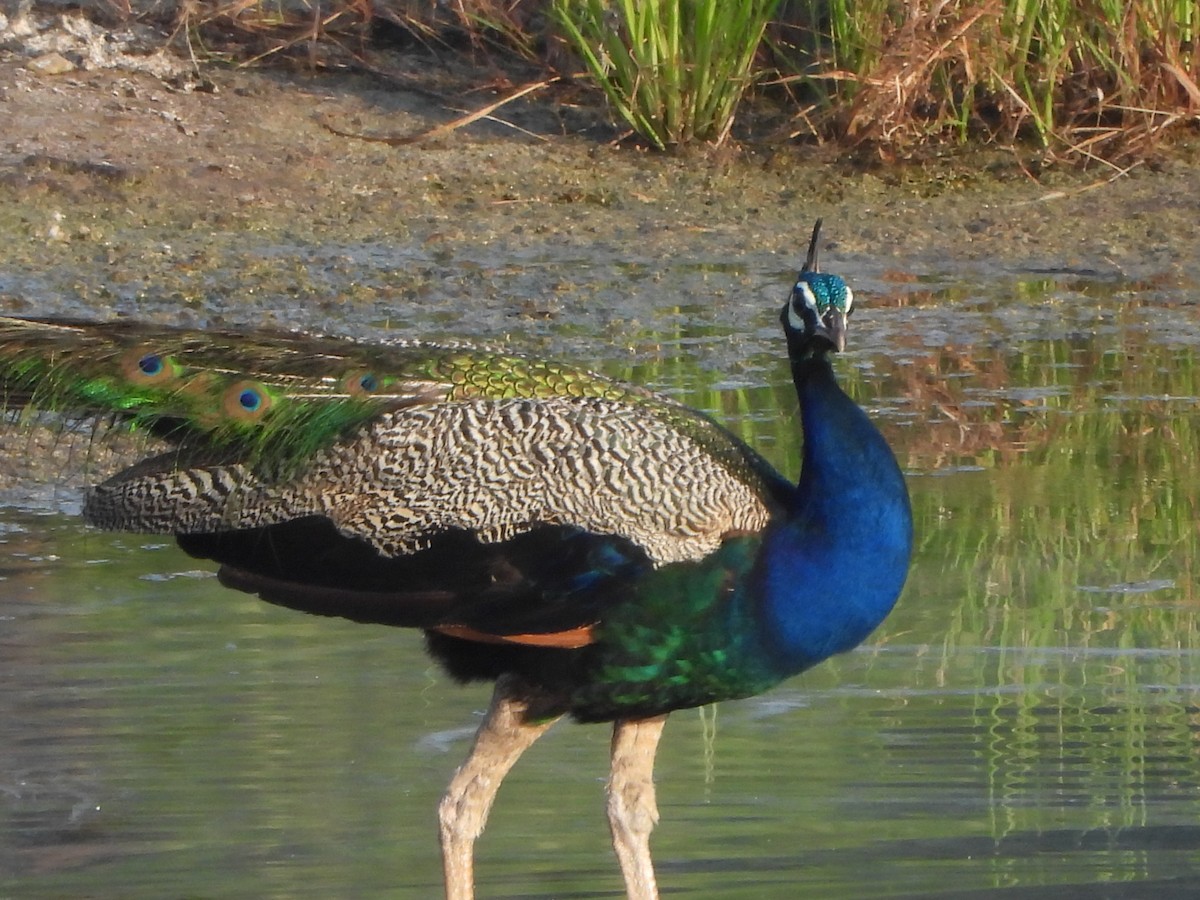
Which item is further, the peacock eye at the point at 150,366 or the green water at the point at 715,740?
the peacock eye at the point at 150,366

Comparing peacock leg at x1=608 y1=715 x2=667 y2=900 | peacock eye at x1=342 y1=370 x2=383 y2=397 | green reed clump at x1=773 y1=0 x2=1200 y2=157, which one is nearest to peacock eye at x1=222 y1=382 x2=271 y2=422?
peacock eye at x1=342 y1=370 x2=383 y2=397

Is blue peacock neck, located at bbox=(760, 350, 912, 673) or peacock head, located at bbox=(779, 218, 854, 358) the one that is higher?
peacock head, located at bbox=(779, 218, 854, 358)

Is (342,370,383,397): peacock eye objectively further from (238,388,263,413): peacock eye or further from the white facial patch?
the white facial patch

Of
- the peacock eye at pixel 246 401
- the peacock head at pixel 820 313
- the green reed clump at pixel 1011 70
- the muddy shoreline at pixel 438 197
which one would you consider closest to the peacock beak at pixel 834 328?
the peacock head at pixel 820 313

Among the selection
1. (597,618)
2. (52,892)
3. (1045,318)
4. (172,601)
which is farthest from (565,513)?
(1045,318)

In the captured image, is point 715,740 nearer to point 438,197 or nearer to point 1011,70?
point 438,197

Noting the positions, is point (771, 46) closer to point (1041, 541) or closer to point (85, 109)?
point (85, 109)

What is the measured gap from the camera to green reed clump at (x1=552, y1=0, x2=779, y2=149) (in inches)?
374

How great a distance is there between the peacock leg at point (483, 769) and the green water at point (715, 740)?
0.31ft

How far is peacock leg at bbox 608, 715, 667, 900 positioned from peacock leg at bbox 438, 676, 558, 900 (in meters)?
0.16

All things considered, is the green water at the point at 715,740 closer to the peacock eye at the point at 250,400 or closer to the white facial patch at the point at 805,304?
the peacock eye at the point at 250,400

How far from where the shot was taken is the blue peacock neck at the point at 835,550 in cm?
414

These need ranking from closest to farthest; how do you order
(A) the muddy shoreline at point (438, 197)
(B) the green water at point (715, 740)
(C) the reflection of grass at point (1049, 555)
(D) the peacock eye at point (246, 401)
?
(B) the green water at point (715, 740) < (D) the peacock eye at point (246, 401) < (C) the reflection of grass at point (1049, 555) < (A) the muddy shoreline at point (438, 197)

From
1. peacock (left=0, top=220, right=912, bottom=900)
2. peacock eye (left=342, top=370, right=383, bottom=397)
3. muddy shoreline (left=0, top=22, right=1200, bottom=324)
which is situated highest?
peacock eye (left=342, top=370, right=383, bottom=397)
